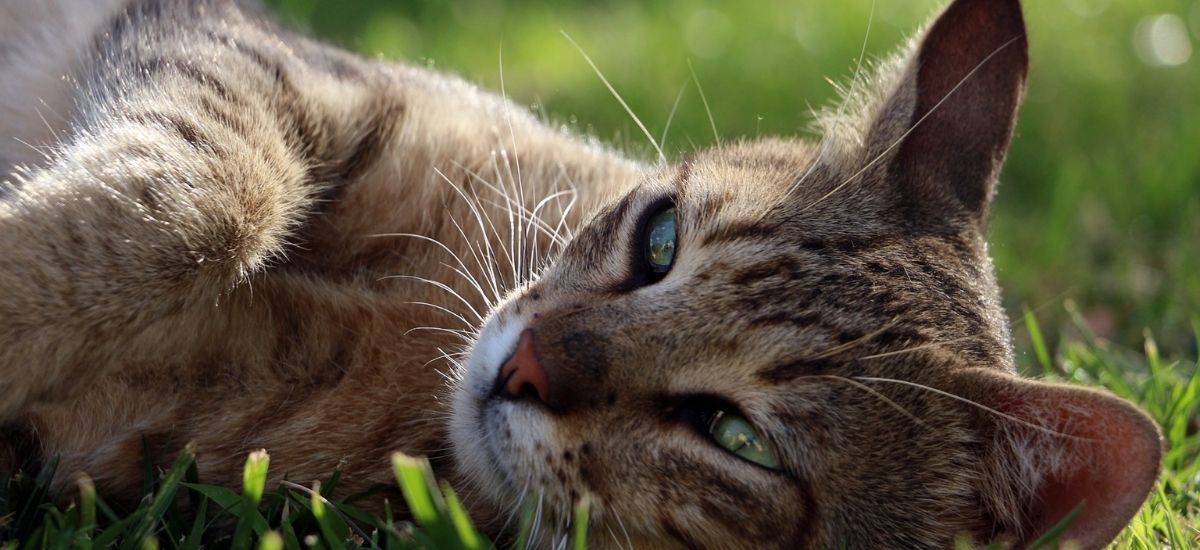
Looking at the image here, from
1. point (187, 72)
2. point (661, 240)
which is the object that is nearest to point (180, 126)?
point (187, 72)

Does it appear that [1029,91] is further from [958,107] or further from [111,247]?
[111,247]

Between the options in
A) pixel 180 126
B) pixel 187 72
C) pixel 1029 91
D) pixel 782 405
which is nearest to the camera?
pixel 782 405

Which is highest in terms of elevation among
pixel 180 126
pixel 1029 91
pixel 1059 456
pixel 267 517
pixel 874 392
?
pixel 1029 91

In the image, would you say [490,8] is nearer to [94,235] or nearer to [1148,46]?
[1148,46]

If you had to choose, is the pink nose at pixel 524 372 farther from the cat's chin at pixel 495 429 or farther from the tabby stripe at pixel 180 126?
the tabby stripe at pixel 180 126

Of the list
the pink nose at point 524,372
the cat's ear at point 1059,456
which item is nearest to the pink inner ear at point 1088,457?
the cat's ear at point 1059,456

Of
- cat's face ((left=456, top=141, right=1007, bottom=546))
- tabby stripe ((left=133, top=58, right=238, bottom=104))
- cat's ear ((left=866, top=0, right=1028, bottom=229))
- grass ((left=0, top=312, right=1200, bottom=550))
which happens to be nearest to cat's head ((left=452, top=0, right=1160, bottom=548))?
cat's face ((left=456, top=141, right=1007, bottom=546))
